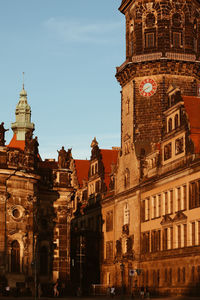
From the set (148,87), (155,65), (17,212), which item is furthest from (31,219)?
(155,65)

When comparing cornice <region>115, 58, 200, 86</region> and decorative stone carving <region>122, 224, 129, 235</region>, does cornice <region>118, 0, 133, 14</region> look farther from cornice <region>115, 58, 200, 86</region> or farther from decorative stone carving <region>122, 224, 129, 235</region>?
decorative stone carving <region>122, 224, 129, 235</region>

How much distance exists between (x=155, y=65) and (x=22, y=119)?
26267 mm

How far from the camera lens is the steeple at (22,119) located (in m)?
96.8

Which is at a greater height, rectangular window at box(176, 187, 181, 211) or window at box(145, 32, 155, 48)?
window at box(145, 32, 155, 48)

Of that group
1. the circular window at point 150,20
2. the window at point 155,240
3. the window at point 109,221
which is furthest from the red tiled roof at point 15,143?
the window at point 155,240

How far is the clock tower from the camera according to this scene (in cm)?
7994

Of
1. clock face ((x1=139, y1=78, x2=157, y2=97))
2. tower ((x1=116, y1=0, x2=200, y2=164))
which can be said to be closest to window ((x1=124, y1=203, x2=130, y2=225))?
tower ((x1=116, y1=0, x2=200, y2=164))

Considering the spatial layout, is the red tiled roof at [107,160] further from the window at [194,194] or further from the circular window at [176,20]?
the window at [194,194]

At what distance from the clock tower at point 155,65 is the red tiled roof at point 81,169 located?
26.5 metres

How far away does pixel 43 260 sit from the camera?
69.3m

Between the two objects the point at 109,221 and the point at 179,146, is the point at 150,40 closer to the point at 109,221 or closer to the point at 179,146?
the point at 179,146

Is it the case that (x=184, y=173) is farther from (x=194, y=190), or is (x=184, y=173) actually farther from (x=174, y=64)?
(x=174, y=64)

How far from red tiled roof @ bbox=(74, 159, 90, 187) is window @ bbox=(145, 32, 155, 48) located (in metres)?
31.8

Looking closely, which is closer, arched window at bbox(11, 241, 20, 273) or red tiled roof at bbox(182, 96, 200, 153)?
red tiled roof at bbox(182, 96, 200, 153)
